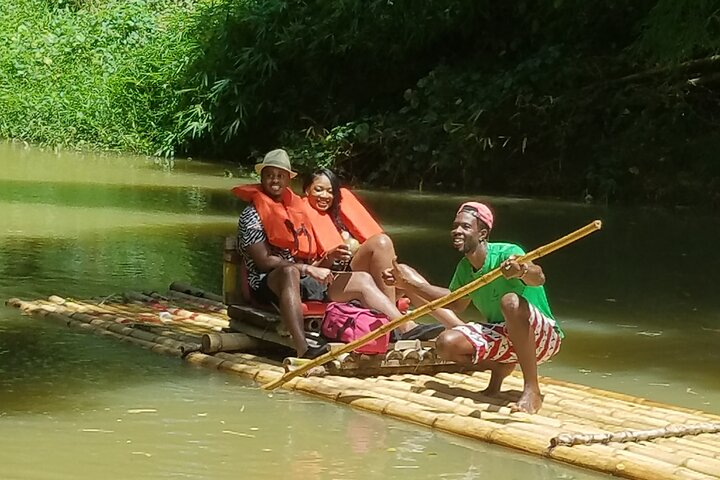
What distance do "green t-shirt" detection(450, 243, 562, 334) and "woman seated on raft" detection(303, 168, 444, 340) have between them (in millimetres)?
832

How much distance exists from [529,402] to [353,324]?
1076 millimetres

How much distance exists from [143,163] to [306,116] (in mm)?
2523

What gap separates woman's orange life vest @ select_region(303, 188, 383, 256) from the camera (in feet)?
22.7

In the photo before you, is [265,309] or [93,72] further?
[93,72]

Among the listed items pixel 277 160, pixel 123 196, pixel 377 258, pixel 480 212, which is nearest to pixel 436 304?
pixel 480 212

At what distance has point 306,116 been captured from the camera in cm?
1994

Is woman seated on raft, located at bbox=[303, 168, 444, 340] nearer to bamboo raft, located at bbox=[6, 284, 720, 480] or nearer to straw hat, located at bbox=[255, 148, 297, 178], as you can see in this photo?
straw hat, located at bbox=[255, 148, 297, 178]

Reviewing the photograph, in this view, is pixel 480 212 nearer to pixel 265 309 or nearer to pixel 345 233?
pixel 345 233

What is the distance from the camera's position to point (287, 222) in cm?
684

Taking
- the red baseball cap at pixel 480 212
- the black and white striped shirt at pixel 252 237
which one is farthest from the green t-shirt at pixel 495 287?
the black and white striped shirt at pixel 252 237

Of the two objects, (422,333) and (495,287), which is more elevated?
(495,287)

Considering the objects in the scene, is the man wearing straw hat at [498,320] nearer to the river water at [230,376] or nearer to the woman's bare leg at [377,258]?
the river water at [230,376]

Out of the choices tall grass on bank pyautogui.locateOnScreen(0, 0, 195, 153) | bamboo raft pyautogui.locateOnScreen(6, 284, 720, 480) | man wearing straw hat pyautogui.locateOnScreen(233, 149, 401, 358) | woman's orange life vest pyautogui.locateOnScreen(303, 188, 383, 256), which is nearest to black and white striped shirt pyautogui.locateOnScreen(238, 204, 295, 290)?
man wearing straw hat pyautogui.locateOnScreen(233, 149, 401, 358)

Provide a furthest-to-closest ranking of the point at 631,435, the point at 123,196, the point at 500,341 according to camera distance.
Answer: the point at 123,196 < the point at 500,341 < the point at 631,435
